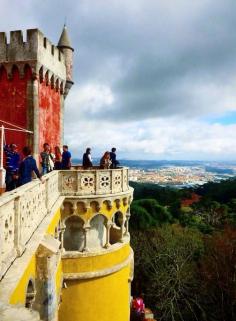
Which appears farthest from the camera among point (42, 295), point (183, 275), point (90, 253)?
point (183, 275)

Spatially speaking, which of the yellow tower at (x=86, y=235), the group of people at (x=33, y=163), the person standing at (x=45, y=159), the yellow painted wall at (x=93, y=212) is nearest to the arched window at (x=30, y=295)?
the group of people at (x=33, y=163)

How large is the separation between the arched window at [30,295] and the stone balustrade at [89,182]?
289 inches

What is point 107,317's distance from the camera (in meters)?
16.0

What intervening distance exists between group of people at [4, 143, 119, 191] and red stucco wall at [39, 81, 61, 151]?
121cm

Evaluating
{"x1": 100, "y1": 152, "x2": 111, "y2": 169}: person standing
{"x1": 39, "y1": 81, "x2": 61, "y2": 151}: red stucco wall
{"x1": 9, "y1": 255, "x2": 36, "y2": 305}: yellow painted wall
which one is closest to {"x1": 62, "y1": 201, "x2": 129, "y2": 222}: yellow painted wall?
{"x1": 100, "y1": 152, "x2": 111, "y2": 169}: person standing

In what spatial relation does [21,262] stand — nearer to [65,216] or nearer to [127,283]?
[65,216]

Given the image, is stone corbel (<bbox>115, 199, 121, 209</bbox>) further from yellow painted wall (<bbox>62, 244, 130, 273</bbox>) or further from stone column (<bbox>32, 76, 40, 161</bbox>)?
stone column (<bbox>32, 76, 40, 161</bbox>)

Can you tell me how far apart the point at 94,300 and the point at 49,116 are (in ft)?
28.5

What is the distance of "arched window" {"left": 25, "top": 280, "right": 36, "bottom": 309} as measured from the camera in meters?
6.73

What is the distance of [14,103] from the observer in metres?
16.2

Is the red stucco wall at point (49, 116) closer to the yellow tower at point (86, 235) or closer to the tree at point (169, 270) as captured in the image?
the yellow tower at point (86, 235)

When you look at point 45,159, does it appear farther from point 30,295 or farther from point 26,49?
point 30,295

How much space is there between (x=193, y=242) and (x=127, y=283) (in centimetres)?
1832

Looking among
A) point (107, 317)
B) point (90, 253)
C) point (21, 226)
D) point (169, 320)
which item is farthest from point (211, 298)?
point (21, 226)
